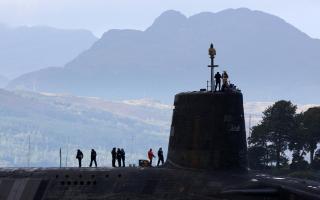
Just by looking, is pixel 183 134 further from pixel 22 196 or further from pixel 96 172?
pixel 22 196

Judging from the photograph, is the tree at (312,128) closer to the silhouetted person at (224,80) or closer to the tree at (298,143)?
the tree at (298,143)

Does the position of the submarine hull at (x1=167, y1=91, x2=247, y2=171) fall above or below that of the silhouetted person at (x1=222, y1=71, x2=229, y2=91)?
below

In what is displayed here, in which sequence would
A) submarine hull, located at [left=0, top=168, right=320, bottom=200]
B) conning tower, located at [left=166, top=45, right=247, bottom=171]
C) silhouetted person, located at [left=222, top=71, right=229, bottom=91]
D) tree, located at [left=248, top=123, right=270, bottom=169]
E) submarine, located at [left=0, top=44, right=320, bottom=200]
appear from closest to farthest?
submarine hull, located at [left=0, top=168, right=320, bottom=200]
submarine, located at [left=0, top=44, right=320, bottom=200]
conning tower, located at [left=166, top=45, right=247, bottom=171]
silhouetted person, located at [left=222, top=71, right=229, bottom=91]
tree, located at [left=248, top=123, right=270, bottom=169]

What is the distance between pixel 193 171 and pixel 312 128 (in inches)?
2405

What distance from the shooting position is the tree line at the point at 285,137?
3772 inches

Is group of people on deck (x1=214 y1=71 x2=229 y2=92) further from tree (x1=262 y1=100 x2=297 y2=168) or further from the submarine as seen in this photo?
tree (x1=262 y1=100 x2=297 y2=168)

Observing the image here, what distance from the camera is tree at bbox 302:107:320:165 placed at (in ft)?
311

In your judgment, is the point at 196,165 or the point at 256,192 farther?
the point at 196,165

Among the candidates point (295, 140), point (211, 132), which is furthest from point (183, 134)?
point (295, 140)

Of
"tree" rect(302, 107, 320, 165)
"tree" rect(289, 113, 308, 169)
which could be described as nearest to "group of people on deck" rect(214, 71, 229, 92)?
"tree" rect(302, 107, 320, 165)

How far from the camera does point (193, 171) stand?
3644cm

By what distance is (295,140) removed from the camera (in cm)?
9700

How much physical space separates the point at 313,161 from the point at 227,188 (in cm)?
6461

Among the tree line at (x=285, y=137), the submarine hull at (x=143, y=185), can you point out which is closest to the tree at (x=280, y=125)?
the tree line at (x=285, y=137)
